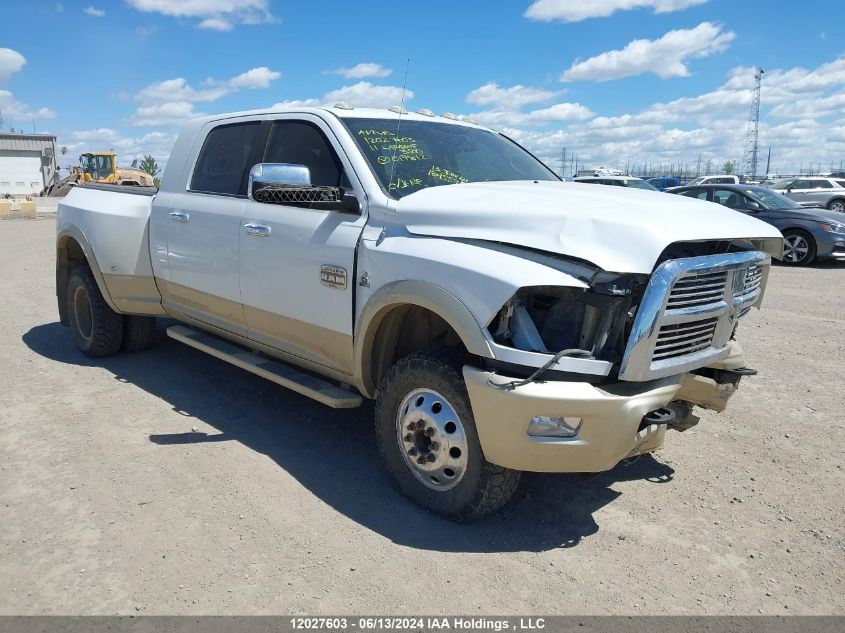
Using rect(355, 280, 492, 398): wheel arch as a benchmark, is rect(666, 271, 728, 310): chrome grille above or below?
above

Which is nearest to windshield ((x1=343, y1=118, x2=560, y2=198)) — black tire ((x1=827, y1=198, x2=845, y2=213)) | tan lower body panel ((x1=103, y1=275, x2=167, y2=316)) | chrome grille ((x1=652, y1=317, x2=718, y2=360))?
chrome grille ((x1=652, y1=317, x2=718, y2=360))

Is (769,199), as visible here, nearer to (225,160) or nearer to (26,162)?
(225,160)

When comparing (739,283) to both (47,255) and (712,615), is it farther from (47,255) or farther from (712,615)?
(47,255)

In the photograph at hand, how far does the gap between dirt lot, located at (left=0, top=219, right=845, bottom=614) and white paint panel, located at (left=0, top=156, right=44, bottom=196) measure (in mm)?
73319

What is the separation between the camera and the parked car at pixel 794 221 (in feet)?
40.6

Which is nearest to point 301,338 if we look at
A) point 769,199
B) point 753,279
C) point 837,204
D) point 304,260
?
point 304,260

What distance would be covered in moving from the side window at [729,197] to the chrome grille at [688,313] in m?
11.1

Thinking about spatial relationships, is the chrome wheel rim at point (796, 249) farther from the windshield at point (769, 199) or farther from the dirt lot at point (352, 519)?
the dirt lot at point (352, 519)

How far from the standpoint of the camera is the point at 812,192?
24.1 m

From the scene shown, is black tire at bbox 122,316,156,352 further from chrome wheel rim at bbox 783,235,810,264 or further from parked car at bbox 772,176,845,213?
parked car at bbox 772,176,845,213

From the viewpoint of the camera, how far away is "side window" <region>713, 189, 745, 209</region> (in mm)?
13617

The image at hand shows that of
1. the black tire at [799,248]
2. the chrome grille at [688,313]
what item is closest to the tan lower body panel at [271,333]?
the chrome grille at [688,313]

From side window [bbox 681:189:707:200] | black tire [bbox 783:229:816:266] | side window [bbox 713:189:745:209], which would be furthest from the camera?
side window [bbox 681:189:707:200]

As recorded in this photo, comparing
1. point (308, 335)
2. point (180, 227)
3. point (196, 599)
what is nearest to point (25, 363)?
point (180, 227)
